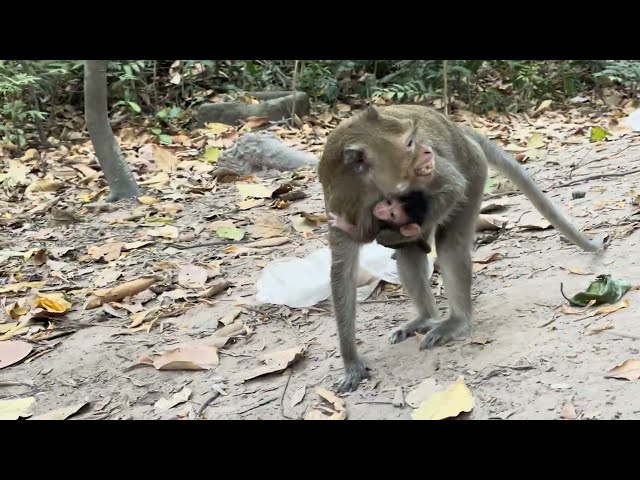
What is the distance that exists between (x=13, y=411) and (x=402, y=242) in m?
1.86

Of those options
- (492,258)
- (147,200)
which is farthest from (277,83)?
(492,258)

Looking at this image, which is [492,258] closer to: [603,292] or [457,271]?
[457,271]

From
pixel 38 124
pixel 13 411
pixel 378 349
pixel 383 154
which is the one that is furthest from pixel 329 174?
pixel 38 124

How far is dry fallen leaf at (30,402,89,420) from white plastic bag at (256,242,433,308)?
1.22 m

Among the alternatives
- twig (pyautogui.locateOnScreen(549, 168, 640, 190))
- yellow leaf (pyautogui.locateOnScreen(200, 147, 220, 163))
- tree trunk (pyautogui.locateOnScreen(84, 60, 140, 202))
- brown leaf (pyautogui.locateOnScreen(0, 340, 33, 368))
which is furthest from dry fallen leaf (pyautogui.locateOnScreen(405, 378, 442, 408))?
yellow leaf (pyautogui.locateOnScreen(200, 147, 220, 163))

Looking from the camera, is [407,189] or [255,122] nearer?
[407,189]

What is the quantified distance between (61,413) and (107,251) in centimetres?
215

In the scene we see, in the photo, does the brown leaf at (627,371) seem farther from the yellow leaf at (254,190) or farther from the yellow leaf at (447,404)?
the yellow leaf at (254,190)

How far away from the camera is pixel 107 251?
206 inches

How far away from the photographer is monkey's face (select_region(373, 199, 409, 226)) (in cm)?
320

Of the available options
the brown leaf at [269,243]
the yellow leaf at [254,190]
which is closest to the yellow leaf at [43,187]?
the yellow leaf at [254,190]

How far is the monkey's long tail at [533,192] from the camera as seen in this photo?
3938 mm

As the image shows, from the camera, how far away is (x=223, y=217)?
5.83 meters

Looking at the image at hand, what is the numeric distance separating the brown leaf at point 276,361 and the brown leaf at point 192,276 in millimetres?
1131
